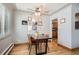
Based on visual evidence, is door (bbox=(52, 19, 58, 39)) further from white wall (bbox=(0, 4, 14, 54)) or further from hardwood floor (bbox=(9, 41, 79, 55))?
white wall (bbox=(0, 4, 14, 54))

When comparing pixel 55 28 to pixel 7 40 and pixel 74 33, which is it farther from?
pixel 7 40

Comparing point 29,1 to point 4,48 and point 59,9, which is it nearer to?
point 59,9

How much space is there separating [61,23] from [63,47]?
0.44 meters

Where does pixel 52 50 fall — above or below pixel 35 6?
below

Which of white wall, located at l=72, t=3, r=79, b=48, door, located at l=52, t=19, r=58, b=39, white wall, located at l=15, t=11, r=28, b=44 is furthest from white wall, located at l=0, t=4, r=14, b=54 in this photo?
white wall, located at l=72, t=3, r=79, b=48

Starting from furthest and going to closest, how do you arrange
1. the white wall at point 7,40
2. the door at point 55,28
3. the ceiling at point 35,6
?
the door at point 55,28, the white wall at point 7,40, the ceiling at point 35,6

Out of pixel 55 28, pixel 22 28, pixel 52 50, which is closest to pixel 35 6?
pixel 22 28

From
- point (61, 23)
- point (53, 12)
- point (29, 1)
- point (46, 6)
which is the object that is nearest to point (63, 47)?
point (61, 23)

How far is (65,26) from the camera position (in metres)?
1.77

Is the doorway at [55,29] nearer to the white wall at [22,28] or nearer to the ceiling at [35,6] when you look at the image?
the white wall at [22,28]

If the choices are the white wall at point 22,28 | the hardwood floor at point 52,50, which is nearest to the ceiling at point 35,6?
the white wall at point 22,28

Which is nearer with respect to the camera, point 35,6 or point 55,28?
point 35,6

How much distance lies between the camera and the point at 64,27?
1.79 m

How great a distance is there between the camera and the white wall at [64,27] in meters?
1.72
